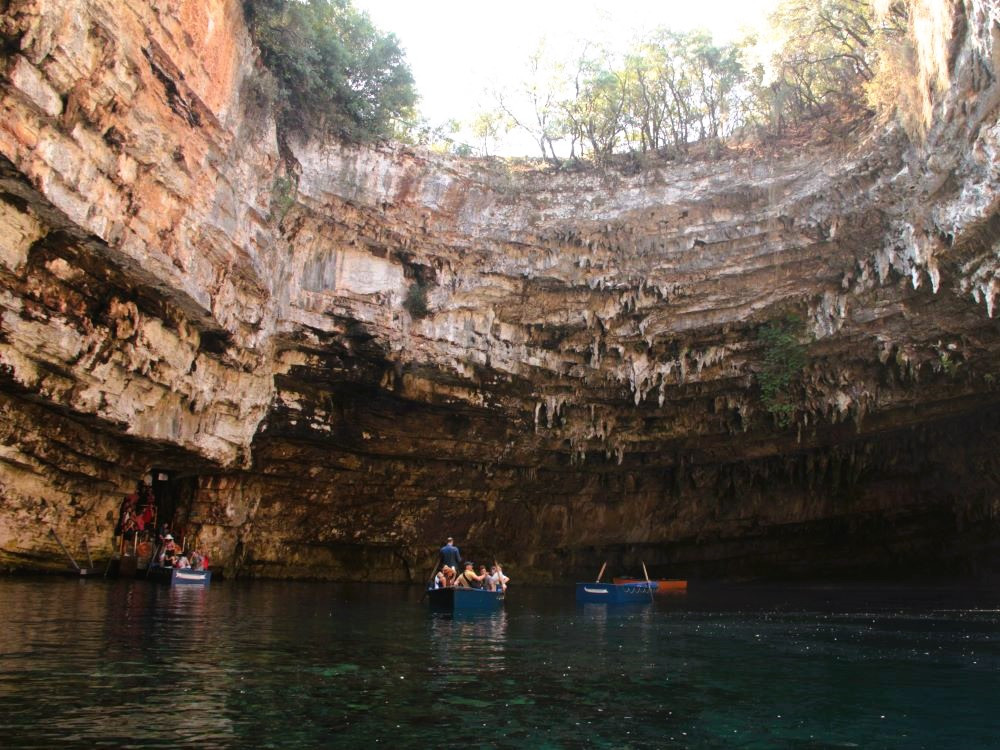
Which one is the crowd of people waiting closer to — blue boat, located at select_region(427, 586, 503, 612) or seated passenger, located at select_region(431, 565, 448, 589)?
seated passenger, located at select_region(431, 565, 448, 589)

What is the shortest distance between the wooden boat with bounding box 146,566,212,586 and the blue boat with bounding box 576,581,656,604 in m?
10.6

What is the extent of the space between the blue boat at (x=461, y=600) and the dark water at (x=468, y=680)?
1046mm

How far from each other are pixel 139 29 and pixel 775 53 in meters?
18.7

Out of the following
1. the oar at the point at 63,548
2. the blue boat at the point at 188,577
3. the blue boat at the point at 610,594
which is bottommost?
the blue boat at the point at 610,594

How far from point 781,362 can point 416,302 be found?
38.9 feet

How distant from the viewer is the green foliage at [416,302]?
77.7ft

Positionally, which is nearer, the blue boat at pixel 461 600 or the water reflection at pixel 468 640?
the water reflection at pixel 468 640

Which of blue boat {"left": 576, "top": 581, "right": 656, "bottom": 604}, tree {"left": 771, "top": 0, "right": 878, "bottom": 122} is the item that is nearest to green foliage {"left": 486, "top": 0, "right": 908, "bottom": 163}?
tree {"left": 771, "top": 0, "right": 878, "bottom": 122}

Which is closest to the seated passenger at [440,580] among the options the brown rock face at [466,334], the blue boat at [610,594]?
the blue boat at [610,594]

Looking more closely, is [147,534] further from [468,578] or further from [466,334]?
[466,334]

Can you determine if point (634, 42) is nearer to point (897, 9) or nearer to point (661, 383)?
point (897, 9)

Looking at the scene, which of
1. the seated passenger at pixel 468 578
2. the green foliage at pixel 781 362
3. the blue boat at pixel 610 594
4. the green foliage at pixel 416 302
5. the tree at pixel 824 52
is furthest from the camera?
the green foliage at pixel 781 362

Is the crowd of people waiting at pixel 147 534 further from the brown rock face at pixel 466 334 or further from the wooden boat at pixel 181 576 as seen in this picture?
the brown rock face at pixel 466 334

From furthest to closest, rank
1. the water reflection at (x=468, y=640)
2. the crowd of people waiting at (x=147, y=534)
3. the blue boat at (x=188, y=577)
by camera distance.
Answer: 1. the crowd of people waiting at (x=147, y=534)
2. the blue boat at (x=188, y=577)
3. the water reflection at (x=468, y=640)
